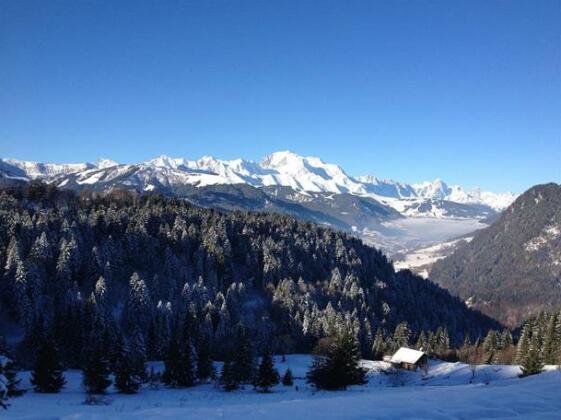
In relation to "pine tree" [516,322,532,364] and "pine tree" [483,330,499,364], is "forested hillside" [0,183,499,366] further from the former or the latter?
"pine tree" [516,322,532,364]

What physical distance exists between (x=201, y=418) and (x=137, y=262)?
5195 inches

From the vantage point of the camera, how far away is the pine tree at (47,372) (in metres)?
58.3

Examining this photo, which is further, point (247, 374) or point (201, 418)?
point (247, 374)

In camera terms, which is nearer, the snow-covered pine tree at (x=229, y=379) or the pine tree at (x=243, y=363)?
the snow-covered pine tree at (x=229, y=379)

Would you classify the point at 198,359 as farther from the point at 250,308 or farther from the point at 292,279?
the point at 292,279

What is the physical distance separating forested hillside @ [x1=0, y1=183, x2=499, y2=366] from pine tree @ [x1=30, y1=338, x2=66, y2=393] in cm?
1858

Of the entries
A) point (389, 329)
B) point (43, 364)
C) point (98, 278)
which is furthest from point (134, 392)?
point (389, 329)

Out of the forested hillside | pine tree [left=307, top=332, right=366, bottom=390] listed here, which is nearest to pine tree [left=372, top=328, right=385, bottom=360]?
the forested hillside

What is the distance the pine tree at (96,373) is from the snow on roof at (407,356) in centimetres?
7648

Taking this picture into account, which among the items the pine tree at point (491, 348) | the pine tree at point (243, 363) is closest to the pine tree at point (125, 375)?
the pine tree at point (243, 363)

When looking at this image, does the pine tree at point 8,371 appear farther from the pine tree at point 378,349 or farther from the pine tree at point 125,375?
the pine tree at point 378,349

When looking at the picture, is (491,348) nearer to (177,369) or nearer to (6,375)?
(177,369)

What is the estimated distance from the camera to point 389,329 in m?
167

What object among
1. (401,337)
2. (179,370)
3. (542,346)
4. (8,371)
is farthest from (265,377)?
(401,337)
